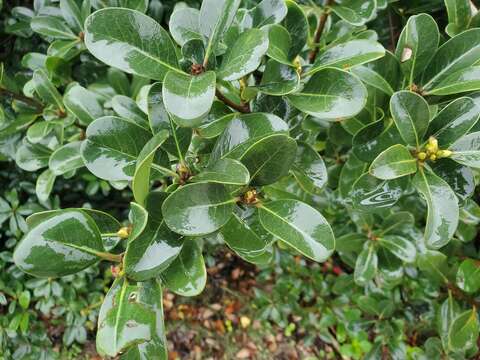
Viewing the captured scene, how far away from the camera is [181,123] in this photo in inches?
24.2

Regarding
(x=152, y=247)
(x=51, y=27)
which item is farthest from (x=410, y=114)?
(x=51, y=27)

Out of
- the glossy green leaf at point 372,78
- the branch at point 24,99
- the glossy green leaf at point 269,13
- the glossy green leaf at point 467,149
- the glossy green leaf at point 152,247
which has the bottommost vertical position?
the branch at point 24,99

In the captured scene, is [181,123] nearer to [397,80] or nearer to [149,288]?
[149,288]

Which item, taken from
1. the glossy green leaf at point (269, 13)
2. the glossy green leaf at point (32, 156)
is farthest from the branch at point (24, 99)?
the glossy green leaf at point (269, 13)

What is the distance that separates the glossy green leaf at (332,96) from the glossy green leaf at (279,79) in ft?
0.11

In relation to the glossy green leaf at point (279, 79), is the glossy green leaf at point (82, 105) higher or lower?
lower

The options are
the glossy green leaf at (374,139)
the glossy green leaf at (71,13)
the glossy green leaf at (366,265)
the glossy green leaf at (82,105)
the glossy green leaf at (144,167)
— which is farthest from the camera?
the glossy green leaf at (366,265)

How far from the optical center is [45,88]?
1.25 m

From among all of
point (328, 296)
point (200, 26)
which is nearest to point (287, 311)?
point (328, 296)

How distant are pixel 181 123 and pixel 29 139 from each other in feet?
2.93

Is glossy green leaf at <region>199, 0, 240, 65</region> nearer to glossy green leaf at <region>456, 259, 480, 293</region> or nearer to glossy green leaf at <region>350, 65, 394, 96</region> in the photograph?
glossy green leaf at <region>350, 65, 394, 96</region>

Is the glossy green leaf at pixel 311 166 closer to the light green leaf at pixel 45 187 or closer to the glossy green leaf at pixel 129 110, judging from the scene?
the glossy green leaf at pixel 129 110

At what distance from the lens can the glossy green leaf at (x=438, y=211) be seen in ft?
2.50

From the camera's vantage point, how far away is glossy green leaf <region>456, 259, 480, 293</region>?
1370mm
